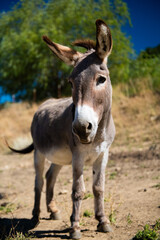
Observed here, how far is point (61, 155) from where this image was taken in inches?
117

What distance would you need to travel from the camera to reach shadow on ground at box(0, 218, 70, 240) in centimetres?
277

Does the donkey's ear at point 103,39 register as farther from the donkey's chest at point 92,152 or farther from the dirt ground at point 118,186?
the dirt ground at point 118,186

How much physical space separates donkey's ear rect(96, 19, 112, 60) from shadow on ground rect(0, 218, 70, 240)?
A: 6.70ft

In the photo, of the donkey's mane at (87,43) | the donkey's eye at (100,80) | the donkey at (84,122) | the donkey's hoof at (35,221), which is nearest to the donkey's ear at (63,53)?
the donkey at (84,122)

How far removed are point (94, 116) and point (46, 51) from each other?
48.2 ft

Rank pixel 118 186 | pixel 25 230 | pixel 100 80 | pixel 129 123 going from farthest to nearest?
pixel 129 123, pixel 118 186, pixel 25 230, pixel 100 80

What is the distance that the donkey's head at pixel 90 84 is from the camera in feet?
6.64

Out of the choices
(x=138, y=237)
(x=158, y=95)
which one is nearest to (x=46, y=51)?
(x=158, y=95)

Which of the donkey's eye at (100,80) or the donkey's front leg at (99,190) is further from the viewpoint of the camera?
the donkey's front leg at (99,190)

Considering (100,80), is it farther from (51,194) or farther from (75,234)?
(51,194)

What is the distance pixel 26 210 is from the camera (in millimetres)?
3973

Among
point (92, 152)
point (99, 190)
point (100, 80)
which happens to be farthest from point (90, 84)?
point (99, 190)

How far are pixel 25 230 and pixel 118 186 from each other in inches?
73.8

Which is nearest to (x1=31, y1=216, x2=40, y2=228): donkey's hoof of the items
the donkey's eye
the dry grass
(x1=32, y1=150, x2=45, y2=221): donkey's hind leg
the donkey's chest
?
(x1=32, y1=150, x2=45, y2=221): donkey's hind leg
